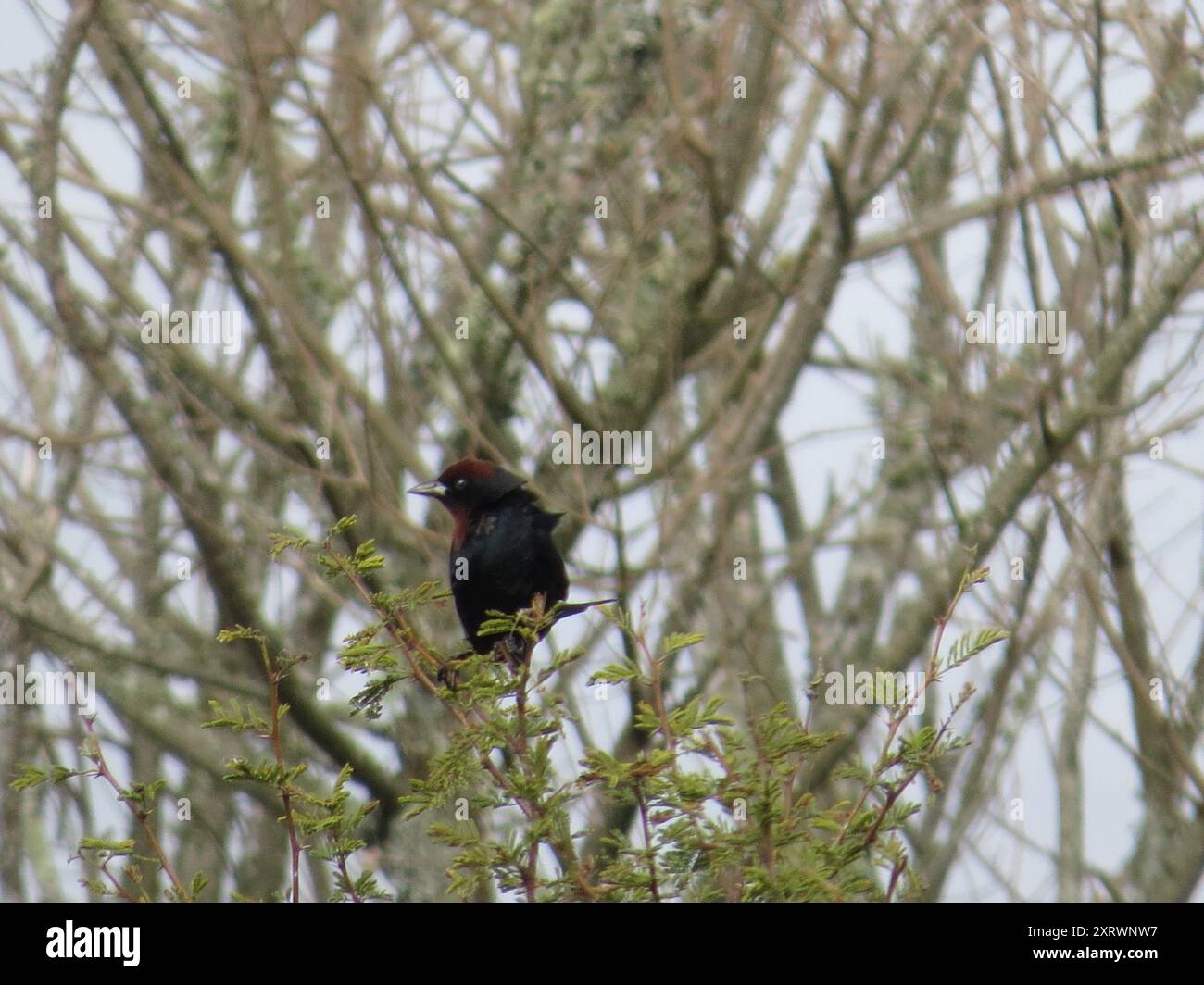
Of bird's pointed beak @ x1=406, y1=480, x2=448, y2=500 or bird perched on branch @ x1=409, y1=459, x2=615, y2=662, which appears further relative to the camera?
bird's pointed beak @ x1=406, y1=480, x2=448, y2=500

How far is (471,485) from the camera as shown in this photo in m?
4.98

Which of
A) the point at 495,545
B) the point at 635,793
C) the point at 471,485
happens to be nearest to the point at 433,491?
the point at 471,485

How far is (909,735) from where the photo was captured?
104 inches

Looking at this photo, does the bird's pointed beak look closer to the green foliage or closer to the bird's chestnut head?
the bird's chestnut head

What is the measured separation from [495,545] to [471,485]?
300 millimetres

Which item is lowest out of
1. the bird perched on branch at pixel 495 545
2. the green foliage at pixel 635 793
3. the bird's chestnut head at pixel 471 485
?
the green foliage at pixel 635 793

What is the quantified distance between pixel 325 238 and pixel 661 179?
176cm

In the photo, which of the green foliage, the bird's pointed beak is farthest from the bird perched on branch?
the green foliage

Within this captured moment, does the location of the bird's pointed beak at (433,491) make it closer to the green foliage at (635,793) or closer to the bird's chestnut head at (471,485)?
the bird's chestnut head at (471,485)

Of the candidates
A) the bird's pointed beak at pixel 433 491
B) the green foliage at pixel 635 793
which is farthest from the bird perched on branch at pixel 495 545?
the green foliage at pixel 635 793

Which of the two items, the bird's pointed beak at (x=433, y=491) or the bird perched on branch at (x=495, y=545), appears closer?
the bird perched on branch at (x=495, y=545)

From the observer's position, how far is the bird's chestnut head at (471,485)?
195 inches

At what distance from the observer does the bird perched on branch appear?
4715mm
